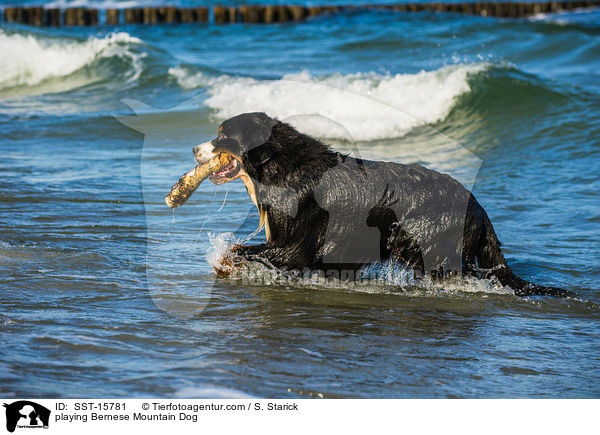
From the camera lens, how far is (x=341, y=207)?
4891 mm

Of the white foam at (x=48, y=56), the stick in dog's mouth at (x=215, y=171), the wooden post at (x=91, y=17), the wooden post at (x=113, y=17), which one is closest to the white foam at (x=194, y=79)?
the white foam at (x=48, y=56)

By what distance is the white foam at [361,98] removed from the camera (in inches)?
457

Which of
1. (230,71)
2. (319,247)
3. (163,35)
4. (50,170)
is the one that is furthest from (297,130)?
(163,35)

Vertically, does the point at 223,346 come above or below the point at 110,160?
below

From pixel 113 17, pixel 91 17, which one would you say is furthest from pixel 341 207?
pixel 91 17

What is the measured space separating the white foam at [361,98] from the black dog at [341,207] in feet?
20.9

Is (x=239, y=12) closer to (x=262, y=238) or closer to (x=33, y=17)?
(x=33, y=17)

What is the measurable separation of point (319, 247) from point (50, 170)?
14.8 feet

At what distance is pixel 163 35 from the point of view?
2175 cm

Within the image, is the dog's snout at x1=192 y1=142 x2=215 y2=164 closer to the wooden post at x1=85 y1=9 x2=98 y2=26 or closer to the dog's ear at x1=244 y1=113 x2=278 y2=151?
the dog's ear at x1=244 y1=113 x2=278 y2=151

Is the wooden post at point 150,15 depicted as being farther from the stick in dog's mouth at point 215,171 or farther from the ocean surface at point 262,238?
the stick in dog's mouth at point 215,171
